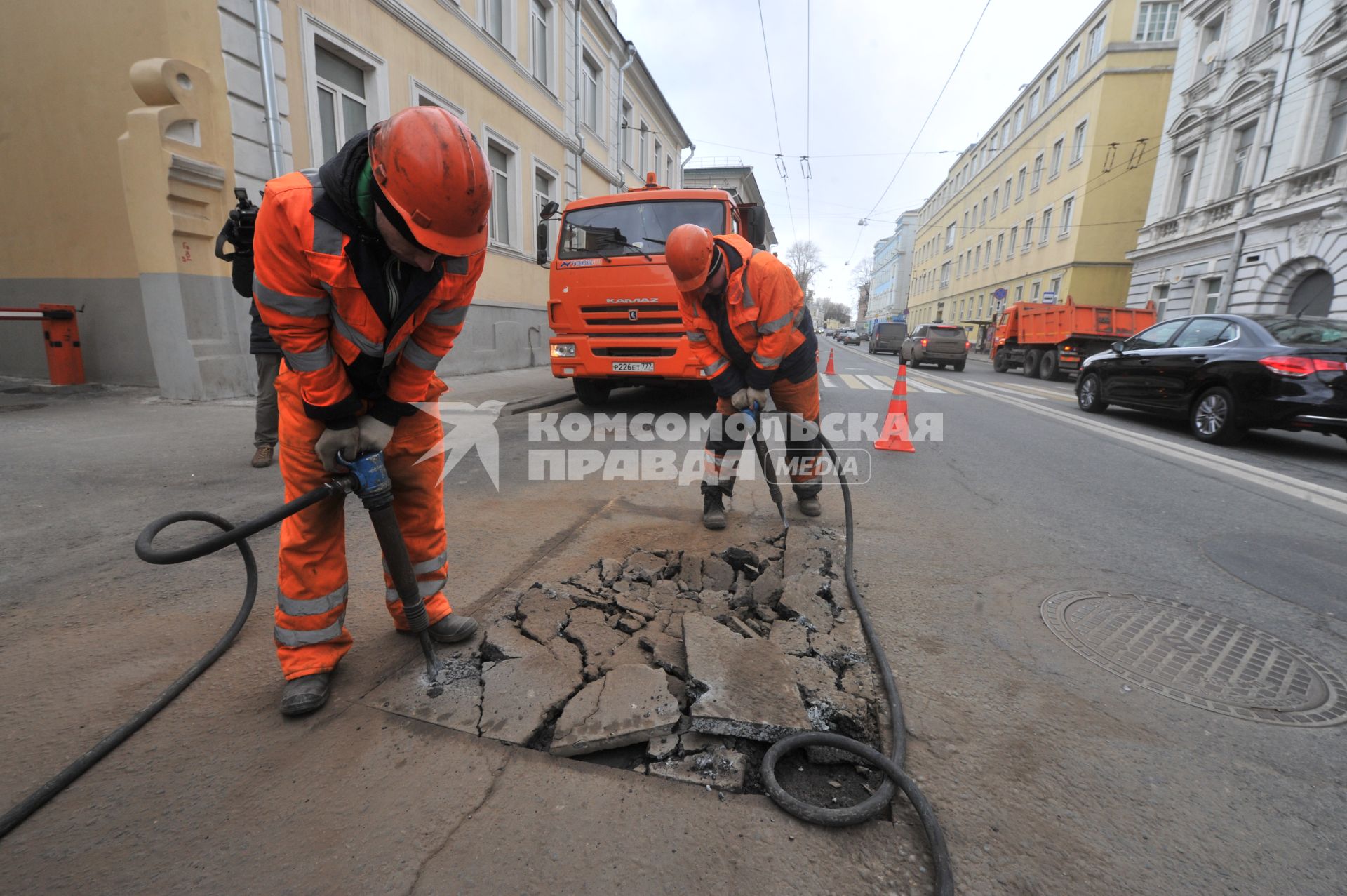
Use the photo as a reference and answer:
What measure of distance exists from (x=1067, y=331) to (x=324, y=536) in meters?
19.9

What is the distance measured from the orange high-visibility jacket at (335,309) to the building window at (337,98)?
8418 mm

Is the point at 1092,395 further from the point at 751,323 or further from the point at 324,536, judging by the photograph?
the point at 324,536

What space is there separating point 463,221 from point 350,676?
163 centimetres

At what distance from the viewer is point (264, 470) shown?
4.52 meters

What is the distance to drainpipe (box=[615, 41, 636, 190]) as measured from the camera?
61.3ft

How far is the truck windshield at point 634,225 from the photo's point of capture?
6.90m

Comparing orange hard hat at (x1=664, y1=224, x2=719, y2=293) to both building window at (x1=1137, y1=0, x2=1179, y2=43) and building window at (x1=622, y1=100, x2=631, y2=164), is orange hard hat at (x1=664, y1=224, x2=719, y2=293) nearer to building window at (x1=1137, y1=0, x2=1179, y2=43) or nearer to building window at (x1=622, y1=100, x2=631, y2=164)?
building window at (x1=622, y1=100, x2=631, y2=164)

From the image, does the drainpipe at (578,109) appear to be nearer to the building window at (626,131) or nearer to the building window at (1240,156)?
the building window at (626,131)

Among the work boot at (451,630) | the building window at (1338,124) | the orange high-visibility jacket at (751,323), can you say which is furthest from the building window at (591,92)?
the building window at (1338,124)

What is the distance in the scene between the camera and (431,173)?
5.26 feet

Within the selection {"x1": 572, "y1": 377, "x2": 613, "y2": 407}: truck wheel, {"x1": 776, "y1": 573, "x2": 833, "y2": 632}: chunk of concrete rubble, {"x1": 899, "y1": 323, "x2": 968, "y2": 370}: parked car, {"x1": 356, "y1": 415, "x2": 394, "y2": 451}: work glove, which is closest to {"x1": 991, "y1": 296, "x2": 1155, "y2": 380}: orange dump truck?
{"x1": 899, "y1": 323, "x2": 968, "y2": 370}: parked car

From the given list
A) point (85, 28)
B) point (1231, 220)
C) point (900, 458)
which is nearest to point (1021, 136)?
point (1231, 220)

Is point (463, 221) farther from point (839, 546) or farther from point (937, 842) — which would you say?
point (839, 546)

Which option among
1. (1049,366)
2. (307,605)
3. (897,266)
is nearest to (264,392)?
(307,605)
